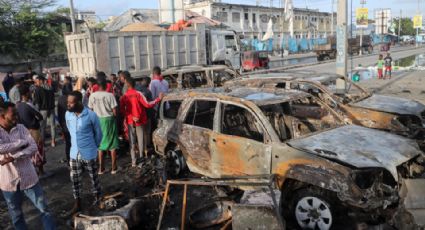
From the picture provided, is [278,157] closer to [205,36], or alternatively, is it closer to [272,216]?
[272,216]

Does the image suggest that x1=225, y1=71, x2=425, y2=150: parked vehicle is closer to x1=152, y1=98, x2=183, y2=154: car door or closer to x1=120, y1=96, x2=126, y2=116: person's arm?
x1=152, y1=98, x2=183, y2=154: car door

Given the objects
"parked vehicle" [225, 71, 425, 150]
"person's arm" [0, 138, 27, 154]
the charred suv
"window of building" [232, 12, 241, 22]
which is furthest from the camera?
"window of building" [232, 12, 241, 22]

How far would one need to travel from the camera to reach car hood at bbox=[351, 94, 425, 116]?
7.18 metres

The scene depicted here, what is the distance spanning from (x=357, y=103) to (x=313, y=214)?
400 cm

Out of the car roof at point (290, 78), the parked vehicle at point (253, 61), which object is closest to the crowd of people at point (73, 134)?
the car roof at point (290, 78)

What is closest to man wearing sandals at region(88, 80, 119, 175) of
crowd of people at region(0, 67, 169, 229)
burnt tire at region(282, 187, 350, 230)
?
crowd of people at region(0, 67, 169, 229)

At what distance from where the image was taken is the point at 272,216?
3619 millimetres

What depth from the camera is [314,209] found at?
420 cm

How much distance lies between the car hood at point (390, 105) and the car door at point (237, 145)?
309 centimetres

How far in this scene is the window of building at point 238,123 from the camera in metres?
5.23

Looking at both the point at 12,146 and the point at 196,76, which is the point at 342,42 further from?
the point at 12,146

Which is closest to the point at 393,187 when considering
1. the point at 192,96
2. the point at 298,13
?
the point at 192,96

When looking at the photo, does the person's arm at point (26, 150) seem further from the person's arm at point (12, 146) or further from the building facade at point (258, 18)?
the building facade at point (258, 18)

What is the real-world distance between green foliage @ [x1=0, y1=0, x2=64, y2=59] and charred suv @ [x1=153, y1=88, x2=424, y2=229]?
Answer: 20396 mm
